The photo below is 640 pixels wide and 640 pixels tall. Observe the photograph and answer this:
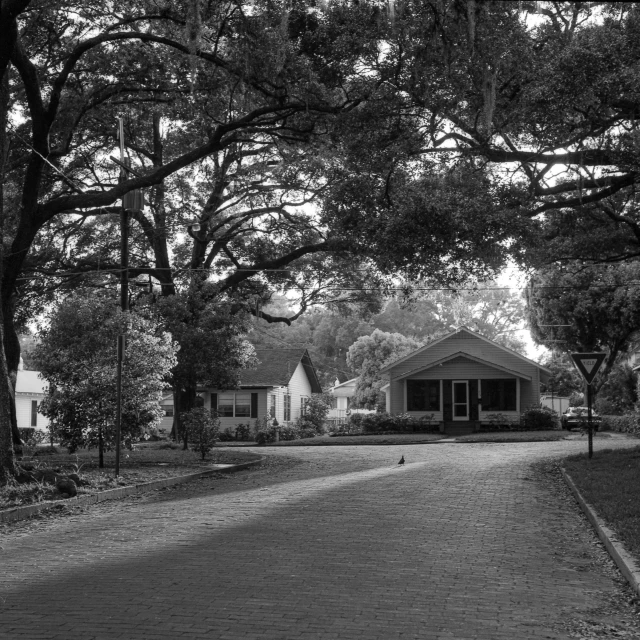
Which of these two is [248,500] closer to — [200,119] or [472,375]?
[200,119]

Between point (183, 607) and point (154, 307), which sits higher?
point (154, 307)

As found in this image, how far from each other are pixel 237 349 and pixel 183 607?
24.8 metres

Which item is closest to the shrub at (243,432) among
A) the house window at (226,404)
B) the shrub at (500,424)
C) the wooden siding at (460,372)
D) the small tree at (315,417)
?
the house window at (226,404)

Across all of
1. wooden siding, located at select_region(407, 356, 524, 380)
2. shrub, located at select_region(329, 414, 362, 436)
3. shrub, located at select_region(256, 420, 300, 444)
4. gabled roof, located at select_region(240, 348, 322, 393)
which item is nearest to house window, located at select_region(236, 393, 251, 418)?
gabled roof, located at select_region(240, 348, 322, 393)

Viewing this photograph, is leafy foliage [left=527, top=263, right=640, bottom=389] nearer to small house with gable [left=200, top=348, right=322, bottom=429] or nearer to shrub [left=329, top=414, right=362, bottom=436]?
shrub [left=329, top=414, right=362, bottom=436]

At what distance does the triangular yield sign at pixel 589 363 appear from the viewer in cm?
2034

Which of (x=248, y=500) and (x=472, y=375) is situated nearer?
(x=248, y=500)

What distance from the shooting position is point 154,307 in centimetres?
3052

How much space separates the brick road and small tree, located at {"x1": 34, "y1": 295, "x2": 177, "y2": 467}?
4.49 m

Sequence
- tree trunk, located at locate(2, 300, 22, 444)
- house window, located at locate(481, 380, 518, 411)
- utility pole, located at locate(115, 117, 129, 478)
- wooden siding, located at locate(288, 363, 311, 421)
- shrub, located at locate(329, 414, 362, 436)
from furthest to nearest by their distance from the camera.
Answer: wooden siding, located at locate(288, 363, 311, 421), shrub, located at locate(329, 414, 362, 436), house window, located at locate(481, 380, 518, 411), tree trunk, located at locate(2, 300, 22, 444), utility pole, located at locate(115, 117, 129, 478)

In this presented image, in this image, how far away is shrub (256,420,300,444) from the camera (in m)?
40.0

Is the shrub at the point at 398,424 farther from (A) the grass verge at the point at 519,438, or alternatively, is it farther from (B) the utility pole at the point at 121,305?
(B) the utility pole at the point at 121,305

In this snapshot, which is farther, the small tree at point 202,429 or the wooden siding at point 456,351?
the wooden siding at point 456,351

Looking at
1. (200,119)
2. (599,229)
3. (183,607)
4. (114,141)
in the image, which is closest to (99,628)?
(183,607)
